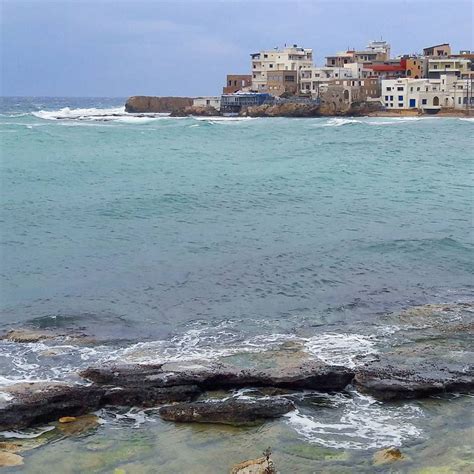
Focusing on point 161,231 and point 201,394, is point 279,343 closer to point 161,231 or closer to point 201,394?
A: point 201,394

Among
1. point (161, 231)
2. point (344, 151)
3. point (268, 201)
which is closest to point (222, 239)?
point (161, 231)

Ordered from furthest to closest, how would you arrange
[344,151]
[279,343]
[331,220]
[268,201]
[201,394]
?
[344,151]
[268,201]
[331,220]
[279,343]
[201,394]

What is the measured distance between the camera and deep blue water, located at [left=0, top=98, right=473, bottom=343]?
16578 millimetres

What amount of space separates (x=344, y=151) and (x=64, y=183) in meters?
20.7

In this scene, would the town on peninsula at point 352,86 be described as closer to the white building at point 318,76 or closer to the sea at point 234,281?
the white building at point 318,76

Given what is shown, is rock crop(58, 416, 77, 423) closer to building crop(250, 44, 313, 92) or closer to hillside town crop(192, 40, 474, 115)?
hillside town crop(192, 40, 474, 115)

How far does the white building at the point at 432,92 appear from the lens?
8231 cm

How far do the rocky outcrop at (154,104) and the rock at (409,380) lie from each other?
103 metres

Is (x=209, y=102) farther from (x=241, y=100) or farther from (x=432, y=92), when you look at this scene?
(x=432, y=92)

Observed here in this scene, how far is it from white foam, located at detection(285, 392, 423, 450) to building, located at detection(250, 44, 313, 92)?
90.0m

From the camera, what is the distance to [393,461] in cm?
996

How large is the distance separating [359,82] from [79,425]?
3195 inches

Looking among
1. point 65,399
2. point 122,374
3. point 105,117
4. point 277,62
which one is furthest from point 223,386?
point 277,62

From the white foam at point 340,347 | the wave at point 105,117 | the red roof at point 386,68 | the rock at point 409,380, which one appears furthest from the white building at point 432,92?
the rock at point 409,380
